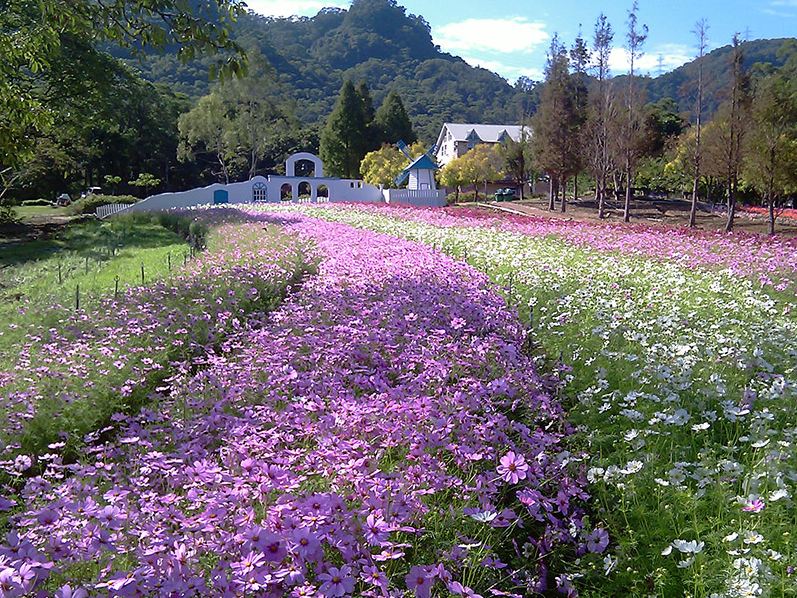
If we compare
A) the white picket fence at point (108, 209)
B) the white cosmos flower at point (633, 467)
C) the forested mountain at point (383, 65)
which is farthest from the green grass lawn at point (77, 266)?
the forested mountain at point (383, 65)

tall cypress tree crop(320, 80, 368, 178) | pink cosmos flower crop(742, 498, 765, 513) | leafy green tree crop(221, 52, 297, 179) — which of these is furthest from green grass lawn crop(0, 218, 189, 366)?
tall cypress tree crop(320, 80, 368, 178)

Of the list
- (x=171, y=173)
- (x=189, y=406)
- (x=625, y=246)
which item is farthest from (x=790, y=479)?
(x=171, y=173)

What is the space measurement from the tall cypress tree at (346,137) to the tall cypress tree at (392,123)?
1.86 metres

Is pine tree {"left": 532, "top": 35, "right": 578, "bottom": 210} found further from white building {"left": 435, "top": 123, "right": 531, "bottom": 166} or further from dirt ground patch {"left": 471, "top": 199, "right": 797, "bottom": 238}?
white building {"left": 435, "top": 123, "right": 531, "bottom": 166}

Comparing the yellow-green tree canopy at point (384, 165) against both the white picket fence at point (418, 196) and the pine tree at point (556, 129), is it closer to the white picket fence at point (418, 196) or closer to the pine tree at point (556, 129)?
the white picket fence at point (418, 196)

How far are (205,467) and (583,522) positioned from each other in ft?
5.51

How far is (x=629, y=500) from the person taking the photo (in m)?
3.07

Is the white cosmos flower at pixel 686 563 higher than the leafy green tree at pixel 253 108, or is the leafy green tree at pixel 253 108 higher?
the leafy green tree at pixel 253 108

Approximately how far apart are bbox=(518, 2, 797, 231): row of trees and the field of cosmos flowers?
1839cm

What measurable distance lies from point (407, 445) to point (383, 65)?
142 meters

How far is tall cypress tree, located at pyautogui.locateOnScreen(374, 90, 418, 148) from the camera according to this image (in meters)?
53.1

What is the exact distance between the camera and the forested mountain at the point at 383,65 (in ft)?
345

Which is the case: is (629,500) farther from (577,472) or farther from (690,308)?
(690,308)

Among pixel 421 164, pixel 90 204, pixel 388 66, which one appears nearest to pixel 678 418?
pixel 90 204
